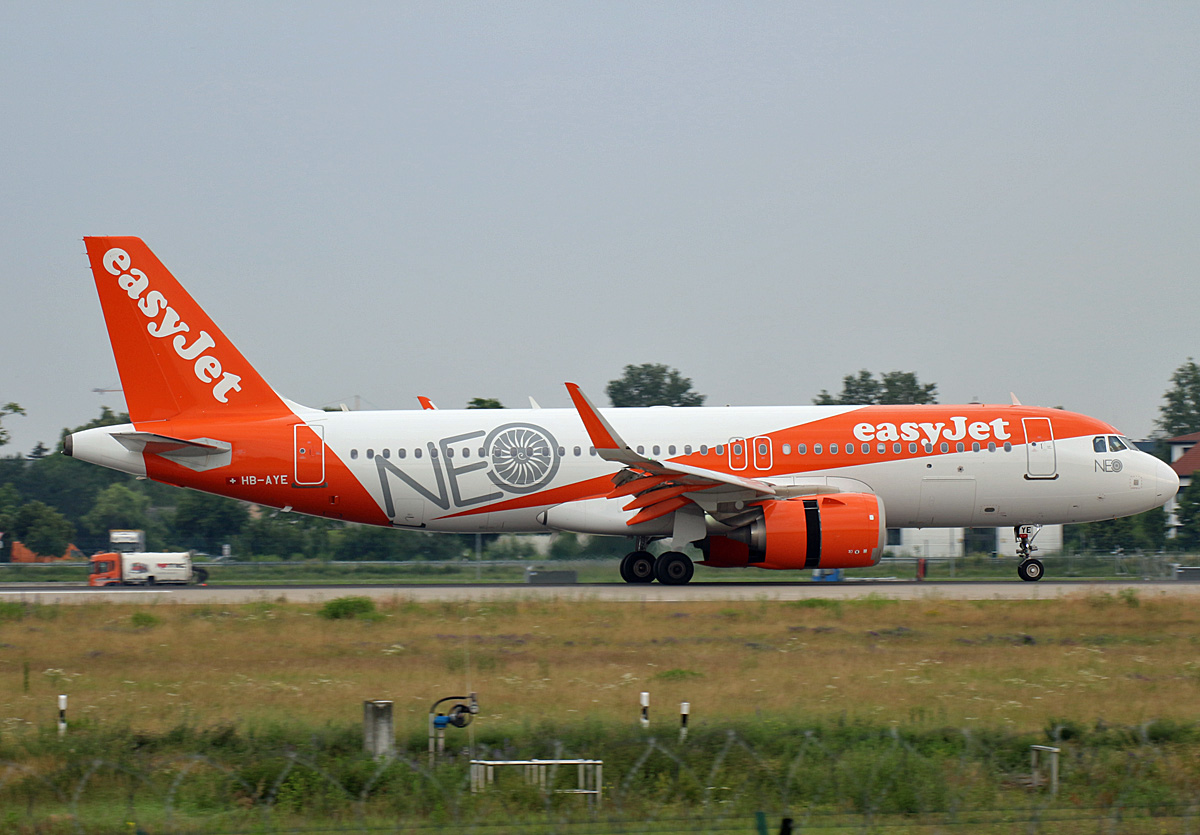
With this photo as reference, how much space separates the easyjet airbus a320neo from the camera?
83.8 feet

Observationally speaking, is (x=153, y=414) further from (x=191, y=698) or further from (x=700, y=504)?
(x=191, y=698)

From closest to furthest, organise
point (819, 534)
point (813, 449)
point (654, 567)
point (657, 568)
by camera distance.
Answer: point (819, 534), point (813, 449), point (657, 568), point (654, 567)

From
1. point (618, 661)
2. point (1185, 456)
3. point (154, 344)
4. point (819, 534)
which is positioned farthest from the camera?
point (1185, 456)

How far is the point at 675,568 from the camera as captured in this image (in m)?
26.0

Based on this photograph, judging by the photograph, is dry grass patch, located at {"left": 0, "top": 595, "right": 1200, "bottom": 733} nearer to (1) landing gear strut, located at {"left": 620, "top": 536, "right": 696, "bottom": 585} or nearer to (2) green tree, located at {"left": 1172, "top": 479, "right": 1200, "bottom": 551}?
(1) landing gear strut, located at {"left": 620, "top": 536, "right": 696, "bottom": 585}

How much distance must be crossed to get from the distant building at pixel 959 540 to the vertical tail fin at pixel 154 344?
103 ft

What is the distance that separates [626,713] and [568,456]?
568 inches

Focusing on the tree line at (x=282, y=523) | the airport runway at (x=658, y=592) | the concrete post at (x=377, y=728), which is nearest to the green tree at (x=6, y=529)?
the tree line at (x=282, y=523)

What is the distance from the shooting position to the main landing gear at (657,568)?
2602cm

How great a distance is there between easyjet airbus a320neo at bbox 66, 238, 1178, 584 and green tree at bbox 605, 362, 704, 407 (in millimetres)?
47797

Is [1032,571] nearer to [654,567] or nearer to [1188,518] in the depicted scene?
[654,567]

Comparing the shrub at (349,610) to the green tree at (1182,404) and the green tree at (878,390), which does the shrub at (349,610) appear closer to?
the green tree at (878,390)

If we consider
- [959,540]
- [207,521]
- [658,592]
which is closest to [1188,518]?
[959,540]

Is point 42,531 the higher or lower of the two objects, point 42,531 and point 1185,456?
the lower
